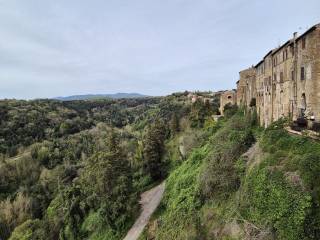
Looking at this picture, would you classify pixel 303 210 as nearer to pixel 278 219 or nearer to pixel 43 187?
pixel 278 219

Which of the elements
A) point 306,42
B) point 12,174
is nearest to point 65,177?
point 12,174

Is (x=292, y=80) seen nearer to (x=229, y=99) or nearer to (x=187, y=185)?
(x=187, y=185)

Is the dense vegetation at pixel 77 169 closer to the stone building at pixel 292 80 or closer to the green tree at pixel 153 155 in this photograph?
the green tree at pixel 153 155

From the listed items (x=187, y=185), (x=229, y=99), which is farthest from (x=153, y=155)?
(x=229, y=99)

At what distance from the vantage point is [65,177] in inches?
2383

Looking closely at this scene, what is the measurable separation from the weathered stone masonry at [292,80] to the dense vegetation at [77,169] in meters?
12.9

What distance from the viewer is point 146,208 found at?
105ft

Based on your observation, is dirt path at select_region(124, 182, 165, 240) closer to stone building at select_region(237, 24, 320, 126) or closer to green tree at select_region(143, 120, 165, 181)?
green tree at select_region(143, 120, 165, 181)

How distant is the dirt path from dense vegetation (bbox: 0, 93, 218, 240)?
1.02 m

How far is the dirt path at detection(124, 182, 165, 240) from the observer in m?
27.8

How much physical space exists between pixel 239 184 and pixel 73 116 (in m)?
102

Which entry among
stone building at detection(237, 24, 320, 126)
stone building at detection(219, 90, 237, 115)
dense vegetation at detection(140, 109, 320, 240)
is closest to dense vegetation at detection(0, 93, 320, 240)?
dense vegetation at detection(140, 109, 320, 240)

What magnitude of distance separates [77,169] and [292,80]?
5239 cm

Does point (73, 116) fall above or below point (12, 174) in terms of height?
above
